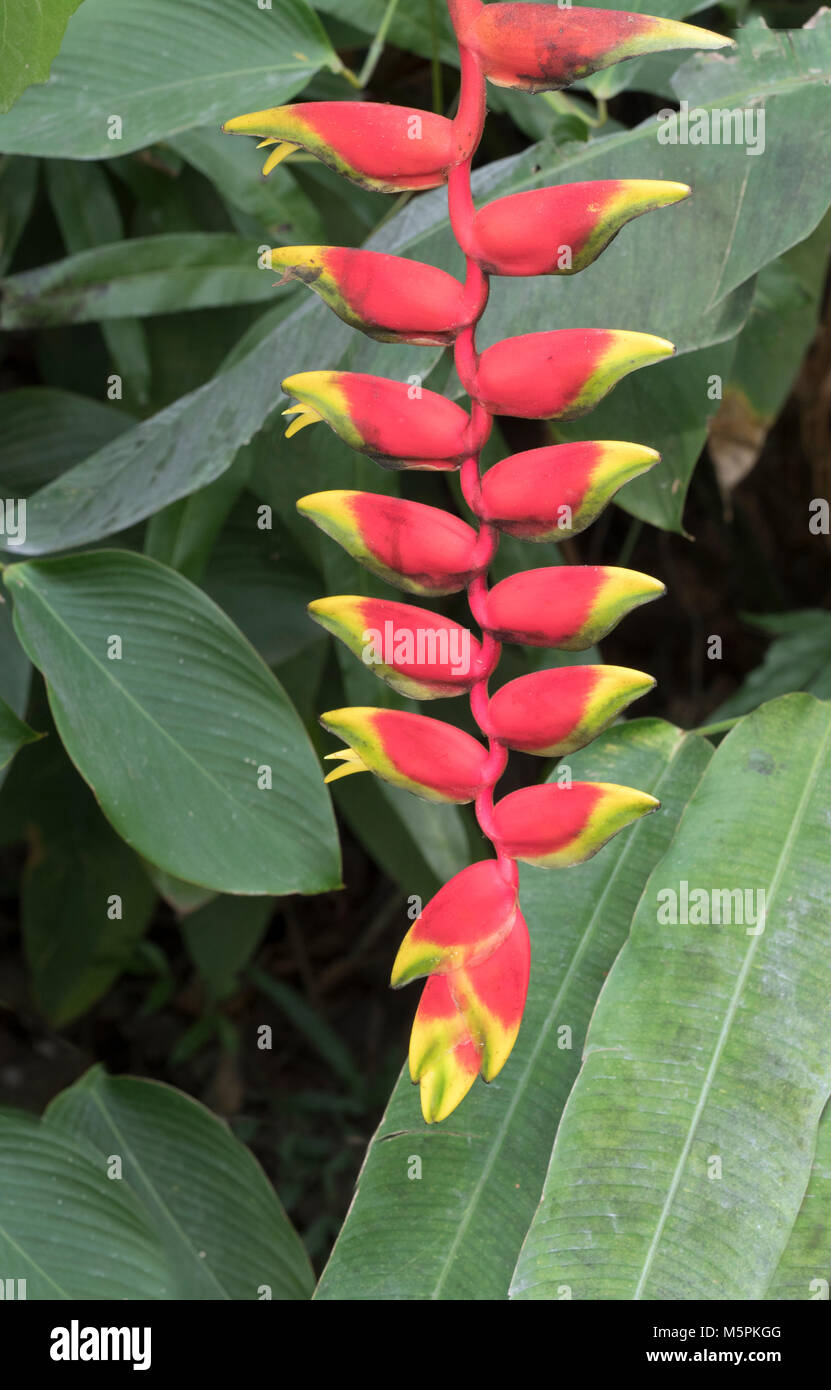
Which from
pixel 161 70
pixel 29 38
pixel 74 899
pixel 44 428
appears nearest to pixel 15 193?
pixel 44 428

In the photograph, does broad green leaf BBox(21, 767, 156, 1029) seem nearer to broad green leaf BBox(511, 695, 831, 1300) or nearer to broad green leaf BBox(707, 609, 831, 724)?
broad green leaf BBox(707, 609, 831, 724)

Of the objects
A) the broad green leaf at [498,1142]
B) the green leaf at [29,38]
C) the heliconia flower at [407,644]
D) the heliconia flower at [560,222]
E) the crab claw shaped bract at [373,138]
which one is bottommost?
the broad green leaf at [498,1142]

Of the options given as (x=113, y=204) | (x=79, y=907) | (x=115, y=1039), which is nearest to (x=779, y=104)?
(x=113, y=204)

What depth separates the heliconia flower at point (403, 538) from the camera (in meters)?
0.31

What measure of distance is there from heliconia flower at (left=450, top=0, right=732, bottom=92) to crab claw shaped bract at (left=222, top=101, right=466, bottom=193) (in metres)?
0.03

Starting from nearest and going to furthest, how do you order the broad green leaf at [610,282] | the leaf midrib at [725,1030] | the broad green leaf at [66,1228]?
the leaf midrib at [725,1030], the broad green leaf at [610,282], the broad green leaf at [66,1228]

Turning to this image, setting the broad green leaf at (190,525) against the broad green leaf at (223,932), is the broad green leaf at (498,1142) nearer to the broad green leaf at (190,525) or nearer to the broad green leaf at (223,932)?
the broad green leaf at (190,525)

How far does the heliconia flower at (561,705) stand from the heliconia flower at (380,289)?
101 millimetres

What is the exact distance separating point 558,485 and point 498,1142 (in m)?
0.30

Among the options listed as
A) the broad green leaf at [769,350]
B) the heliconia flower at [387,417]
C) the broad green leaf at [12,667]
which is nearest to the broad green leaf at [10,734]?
the broad green leaf at [12,667]

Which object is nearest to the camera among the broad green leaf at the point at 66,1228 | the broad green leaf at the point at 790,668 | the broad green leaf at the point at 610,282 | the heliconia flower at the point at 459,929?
the heliconia flower at the point at 459,929

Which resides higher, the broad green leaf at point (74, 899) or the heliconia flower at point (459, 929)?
the heliconia flower at point (459, 929)
